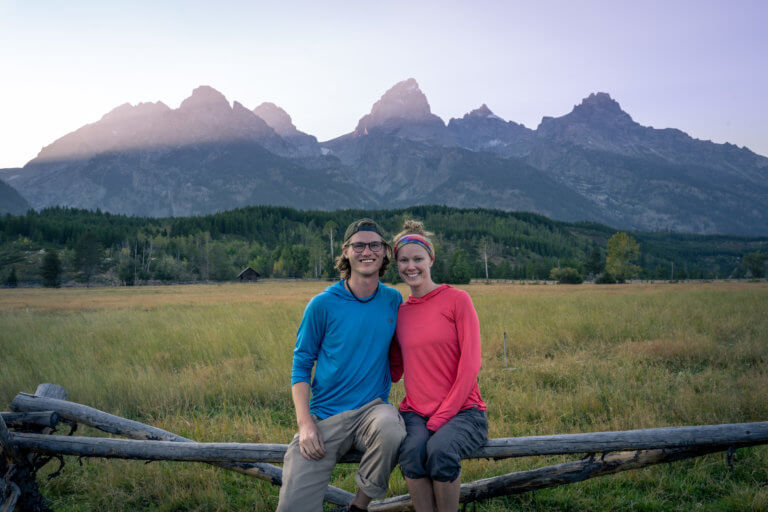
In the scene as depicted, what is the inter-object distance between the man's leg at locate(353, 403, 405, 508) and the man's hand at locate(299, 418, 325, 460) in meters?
0.28

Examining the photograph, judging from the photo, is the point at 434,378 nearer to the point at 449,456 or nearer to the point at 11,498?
the point at 449,456

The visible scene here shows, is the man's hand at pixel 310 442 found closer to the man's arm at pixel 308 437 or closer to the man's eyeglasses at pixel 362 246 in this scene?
the man's arm at pixel 308 437

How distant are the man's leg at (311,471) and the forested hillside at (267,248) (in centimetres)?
4500

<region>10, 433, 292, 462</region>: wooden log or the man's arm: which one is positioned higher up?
the man's arm

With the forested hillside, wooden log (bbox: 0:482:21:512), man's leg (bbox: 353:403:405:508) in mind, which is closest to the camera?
man's leg (bbox: 353:403:405:508)

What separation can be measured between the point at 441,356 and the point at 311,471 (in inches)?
45.3

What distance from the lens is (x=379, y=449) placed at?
2.51m

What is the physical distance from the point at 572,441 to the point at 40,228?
454ft

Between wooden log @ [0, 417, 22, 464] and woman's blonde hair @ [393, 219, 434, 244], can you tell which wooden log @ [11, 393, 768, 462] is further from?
wooden log @ [0, 417, 22, 464]

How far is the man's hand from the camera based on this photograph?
8.34ft

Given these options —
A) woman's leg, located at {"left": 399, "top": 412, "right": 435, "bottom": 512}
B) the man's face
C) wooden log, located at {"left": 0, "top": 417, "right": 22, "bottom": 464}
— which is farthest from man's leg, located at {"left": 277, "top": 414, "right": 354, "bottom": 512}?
wooden log, located at {"left": 0, "top": 417, "right": 22, "bottom": 464}

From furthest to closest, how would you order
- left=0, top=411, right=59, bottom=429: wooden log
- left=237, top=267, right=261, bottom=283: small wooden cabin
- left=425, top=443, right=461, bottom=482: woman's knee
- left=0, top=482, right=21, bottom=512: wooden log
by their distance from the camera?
left=237, top=267, right=261, bottom=283: small wooden cabin → left=0, top=411, right=59, bottom=429: wooden log → left=0, top=482, right=21, bottom=512: wooden log → left=425, top=443, right=461, bottom=482: woman's knee

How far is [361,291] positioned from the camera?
297 centimetres

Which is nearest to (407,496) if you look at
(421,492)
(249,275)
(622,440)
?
(421,492)
